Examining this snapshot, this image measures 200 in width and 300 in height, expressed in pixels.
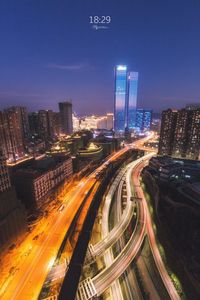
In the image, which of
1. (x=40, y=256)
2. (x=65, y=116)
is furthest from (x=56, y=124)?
(x=40, y=256)

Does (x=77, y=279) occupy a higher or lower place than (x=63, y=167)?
lower

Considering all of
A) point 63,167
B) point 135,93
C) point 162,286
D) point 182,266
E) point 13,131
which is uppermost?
point 135,93

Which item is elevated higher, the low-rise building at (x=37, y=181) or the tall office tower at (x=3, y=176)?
the tall office tower at (x=3, y=176)

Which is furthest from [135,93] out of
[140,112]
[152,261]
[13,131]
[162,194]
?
[152,261]

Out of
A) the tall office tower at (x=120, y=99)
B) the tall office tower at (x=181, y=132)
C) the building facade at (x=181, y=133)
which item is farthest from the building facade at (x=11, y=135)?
the tall office tower at (x=120, y=99)

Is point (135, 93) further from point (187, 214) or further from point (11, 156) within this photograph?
point (187, 214)

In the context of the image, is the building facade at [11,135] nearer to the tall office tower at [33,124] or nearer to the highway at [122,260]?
Result: the tall office tower at [33,124]

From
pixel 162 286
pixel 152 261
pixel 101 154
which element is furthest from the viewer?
pixel 101 154
